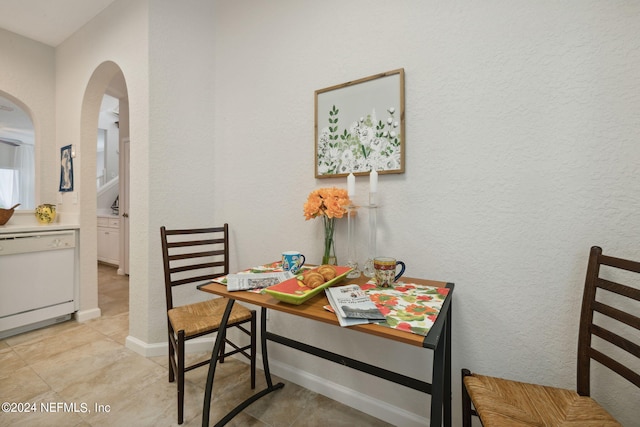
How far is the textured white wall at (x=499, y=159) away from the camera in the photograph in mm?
1093

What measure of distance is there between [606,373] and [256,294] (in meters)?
1.45

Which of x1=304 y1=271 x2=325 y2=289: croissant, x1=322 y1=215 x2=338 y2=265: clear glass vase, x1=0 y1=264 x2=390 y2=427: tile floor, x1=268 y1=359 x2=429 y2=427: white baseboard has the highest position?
x1=322 y1=215 x2=338 y2=265: clear glass vase

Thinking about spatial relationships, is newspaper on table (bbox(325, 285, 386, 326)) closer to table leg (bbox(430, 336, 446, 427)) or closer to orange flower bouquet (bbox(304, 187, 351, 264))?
table leg (bbox(430, 336, 446, 427))

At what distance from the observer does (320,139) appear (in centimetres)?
175

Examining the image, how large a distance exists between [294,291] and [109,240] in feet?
17.5

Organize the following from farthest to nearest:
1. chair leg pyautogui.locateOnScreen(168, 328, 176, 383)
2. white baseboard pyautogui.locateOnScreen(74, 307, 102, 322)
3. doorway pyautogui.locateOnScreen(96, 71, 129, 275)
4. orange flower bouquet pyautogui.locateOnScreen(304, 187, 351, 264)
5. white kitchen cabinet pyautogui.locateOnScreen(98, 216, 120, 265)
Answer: white kitchen cabinet pyautogui.locateOnScreen(98, 216, 120, 265) → doorway pyautogui.locateOnScreen(96, 71, 129, 275) → white baseboard pyautogui.locateOnScreen(74, 307, 102, 322) → chair leg pyautogui.locateOnScreen(168, 328, 176, 383) → orange flower bouquet pyautogui.locateOnScreen(304, 187, 351, 264)

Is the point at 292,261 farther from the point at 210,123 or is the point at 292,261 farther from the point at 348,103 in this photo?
the point at 210,123

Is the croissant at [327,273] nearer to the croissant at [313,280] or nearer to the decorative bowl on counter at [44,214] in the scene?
the croissant at [313,280]

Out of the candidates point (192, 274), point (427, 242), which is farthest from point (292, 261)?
point (192, 274)

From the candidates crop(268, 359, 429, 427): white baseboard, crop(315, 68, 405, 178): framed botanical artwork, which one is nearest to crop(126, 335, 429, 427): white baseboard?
crop(268, 359, 429, 427): white baseboard

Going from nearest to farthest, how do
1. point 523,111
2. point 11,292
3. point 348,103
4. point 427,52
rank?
point 523,111
point 427,52
point 348,103
point 11,292

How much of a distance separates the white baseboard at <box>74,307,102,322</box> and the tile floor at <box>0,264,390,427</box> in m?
0.35

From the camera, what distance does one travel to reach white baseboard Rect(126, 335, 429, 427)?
1.48 metres

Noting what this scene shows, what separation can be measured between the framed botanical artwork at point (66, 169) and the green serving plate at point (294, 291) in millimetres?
3073
